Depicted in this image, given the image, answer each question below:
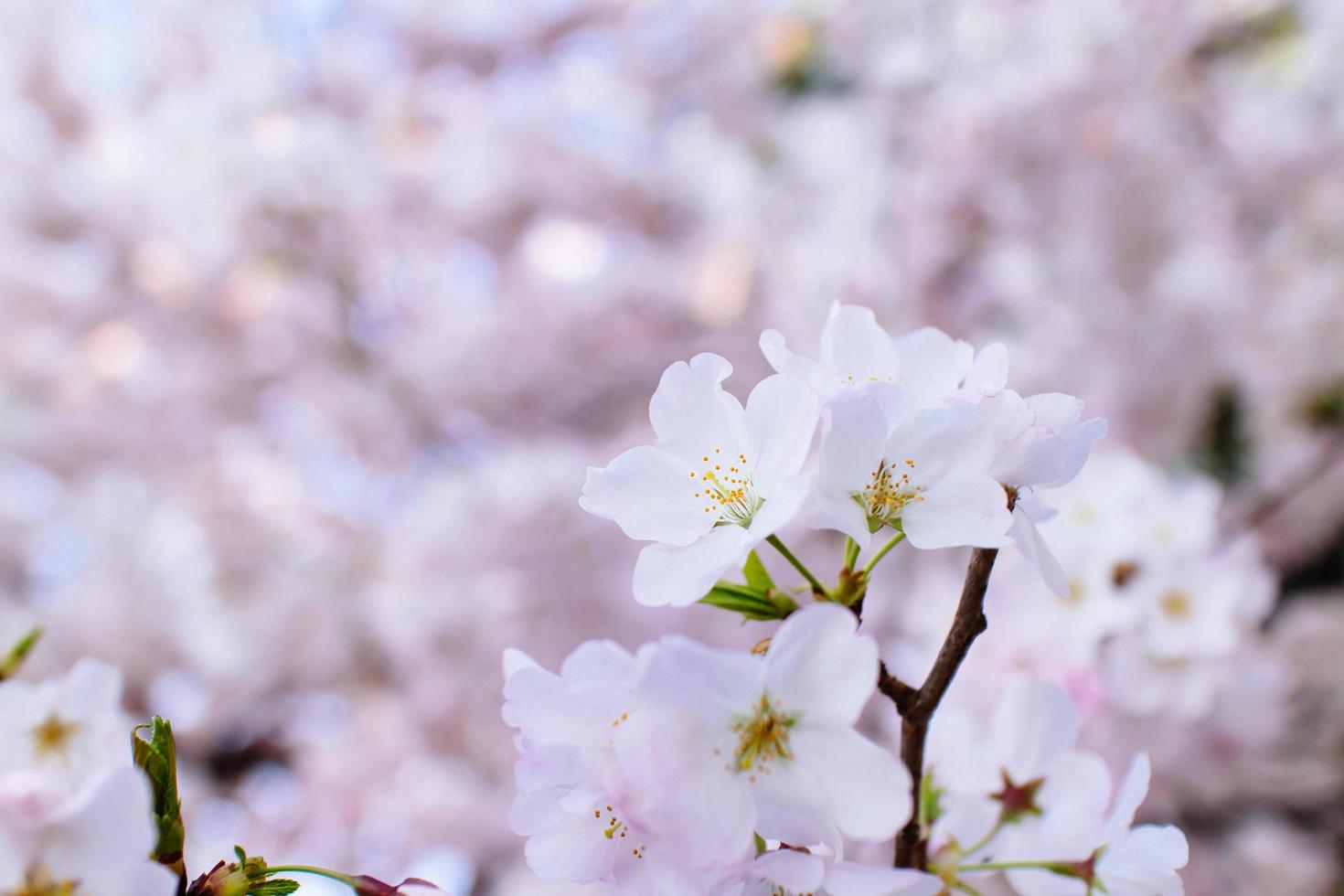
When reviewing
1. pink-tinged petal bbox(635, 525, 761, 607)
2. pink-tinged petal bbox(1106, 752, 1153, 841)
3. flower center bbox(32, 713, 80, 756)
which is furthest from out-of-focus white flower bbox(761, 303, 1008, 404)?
flower center bbox(32, 713, 80, 756)

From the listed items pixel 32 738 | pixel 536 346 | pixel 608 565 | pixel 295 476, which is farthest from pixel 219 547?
pixel 32 738

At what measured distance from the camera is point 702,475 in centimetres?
44

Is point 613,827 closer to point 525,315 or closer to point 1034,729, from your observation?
point 1034,729

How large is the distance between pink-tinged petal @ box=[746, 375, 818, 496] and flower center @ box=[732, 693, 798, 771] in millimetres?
96

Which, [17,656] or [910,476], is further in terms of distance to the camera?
[17,656]

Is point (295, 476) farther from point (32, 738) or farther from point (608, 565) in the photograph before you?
point (32, 738)

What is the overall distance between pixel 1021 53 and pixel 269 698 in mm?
2565

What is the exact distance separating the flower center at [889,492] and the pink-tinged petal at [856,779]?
0.10 metres

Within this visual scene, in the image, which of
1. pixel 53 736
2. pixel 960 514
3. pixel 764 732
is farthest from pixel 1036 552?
pixel 53 736

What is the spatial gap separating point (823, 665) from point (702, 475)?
0.12 m

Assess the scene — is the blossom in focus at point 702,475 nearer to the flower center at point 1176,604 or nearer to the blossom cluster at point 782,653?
the blossom cluster at point 782,653

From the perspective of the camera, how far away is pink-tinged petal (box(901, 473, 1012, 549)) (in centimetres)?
39

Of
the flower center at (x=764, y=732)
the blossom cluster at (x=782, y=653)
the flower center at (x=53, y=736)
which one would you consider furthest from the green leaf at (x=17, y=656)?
the flower center at (x=764, y=732)

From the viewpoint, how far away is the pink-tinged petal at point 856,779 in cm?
36
